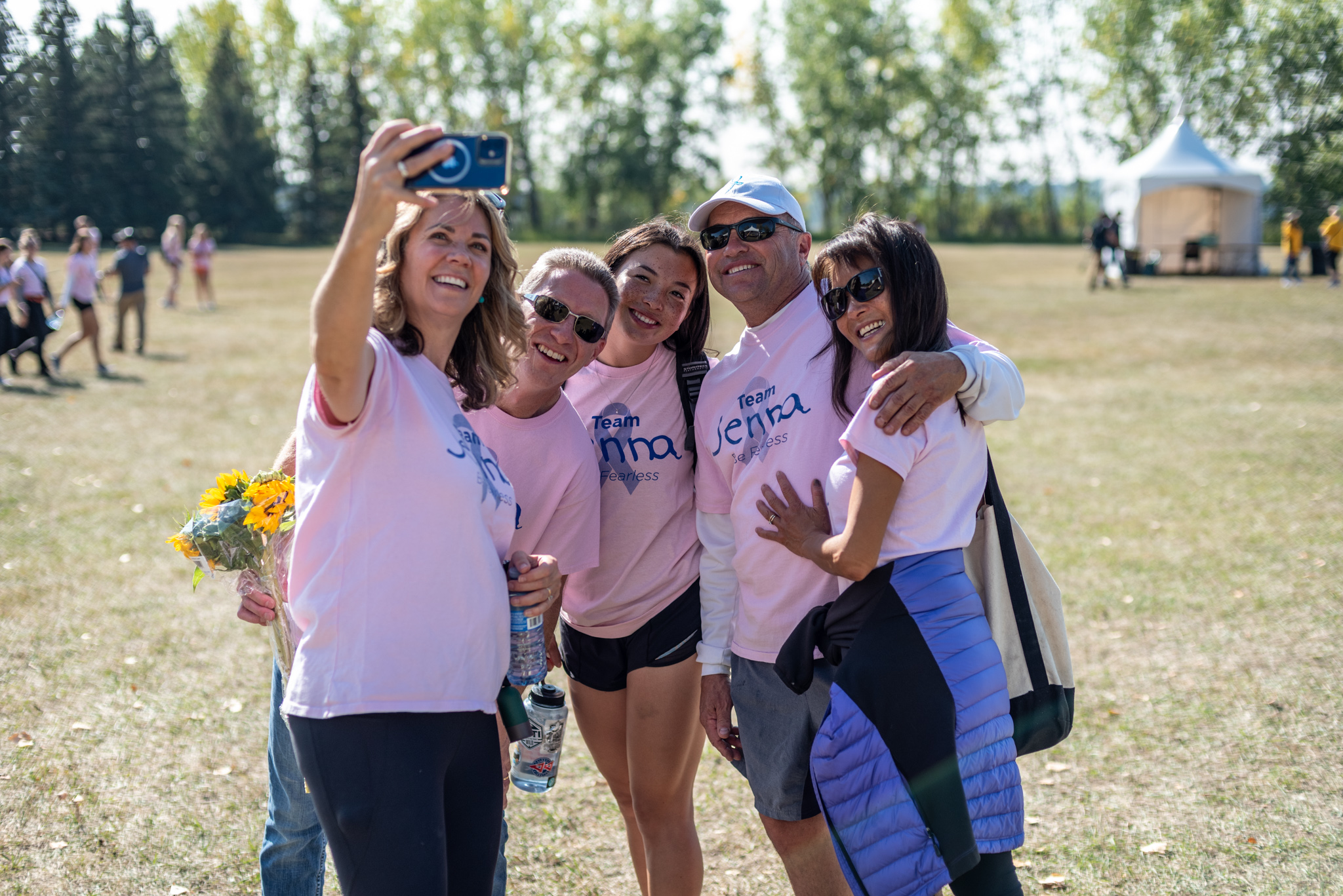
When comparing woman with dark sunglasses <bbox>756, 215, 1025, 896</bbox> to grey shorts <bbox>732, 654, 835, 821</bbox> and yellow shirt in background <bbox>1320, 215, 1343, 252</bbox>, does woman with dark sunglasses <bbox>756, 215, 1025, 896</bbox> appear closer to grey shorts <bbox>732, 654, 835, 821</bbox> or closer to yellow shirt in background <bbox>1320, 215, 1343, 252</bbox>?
grey shorts <bbox>732, 654, 835, 821</bbox>

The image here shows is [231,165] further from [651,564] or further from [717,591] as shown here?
[717,591]

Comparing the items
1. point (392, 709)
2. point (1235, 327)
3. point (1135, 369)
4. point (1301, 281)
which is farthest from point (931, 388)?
point (1301, 281)

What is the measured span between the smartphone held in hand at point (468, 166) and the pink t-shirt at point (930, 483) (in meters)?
1.06

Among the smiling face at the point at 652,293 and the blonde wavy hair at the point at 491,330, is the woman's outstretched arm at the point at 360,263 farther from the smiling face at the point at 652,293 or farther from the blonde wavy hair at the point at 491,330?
the smiling face at the point at 652,293

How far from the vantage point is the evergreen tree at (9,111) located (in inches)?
1412

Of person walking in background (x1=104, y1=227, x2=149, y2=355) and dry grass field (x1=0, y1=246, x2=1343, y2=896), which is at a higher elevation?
person walking in background (x1=104, y1=227, x2=149, y2=355)

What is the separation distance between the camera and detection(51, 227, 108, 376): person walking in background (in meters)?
16.0

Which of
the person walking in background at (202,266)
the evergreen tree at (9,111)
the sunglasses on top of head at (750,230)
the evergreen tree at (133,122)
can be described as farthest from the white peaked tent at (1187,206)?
the evergreen tree at (133,122)

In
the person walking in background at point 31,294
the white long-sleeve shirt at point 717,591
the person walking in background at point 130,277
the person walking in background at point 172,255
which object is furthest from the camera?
the person walking in background at point 172,255

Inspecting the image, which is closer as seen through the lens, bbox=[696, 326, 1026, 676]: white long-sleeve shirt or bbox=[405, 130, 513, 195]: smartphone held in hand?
bbox=[405, 130, 513, 195]: smartphone held in hand

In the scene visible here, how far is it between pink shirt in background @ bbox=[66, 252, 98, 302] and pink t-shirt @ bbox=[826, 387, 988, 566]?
16.9 metres

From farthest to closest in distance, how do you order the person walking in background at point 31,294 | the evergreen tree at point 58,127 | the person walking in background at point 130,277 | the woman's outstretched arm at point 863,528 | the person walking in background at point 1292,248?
the evergreen tree at point 58,127
the person walking in background at point 1292,248
the person walking in background at point 130,277
the person walking in background at point 31,294
the woman's outstretched arm at point 863,528

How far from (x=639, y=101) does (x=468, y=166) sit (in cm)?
7521

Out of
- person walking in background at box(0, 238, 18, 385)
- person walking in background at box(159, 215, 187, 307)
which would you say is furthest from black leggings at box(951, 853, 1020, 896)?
person walking in background at box(159, 215, 187, 307)
